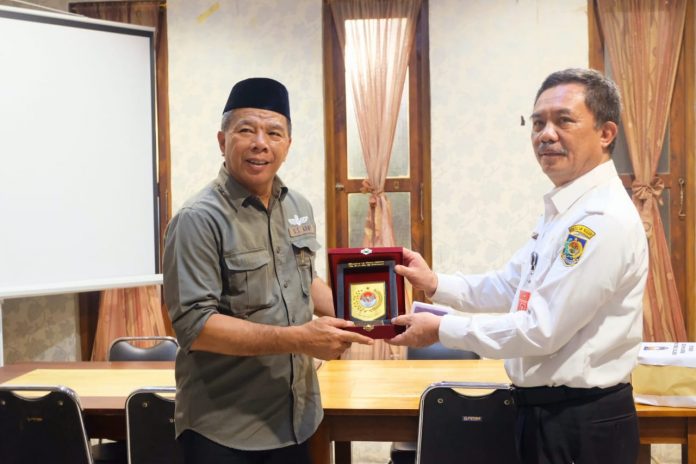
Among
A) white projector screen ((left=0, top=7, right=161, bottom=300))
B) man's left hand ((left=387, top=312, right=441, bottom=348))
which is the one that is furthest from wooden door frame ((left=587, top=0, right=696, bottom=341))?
man's left hand ((left=387, top=312, right=441, bottom=348))

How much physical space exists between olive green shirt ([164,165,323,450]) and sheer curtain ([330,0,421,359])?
2.84 metres

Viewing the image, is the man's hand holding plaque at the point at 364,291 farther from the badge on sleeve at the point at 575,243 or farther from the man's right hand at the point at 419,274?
the badge on sleeve at the point at 575,243

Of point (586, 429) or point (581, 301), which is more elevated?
point (581, 301)

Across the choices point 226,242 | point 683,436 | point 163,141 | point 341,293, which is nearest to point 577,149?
point 341,293

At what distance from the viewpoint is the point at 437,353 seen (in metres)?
3.69

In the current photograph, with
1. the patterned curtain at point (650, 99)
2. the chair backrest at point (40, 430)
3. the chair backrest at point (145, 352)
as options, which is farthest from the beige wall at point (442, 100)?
the chair backrest at point (40, 430)

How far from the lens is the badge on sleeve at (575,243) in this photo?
5.92ft

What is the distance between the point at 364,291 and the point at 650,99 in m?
3.18

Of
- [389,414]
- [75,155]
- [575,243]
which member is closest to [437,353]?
[389,414]

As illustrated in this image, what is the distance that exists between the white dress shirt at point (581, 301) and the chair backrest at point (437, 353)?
166cm

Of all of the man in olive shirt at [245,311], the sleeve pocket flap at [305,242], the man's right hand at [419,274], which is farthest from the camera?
the man's right hand at [419,274]

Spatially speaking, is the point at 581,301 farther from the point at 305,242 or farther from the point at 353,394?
the point at 353,394

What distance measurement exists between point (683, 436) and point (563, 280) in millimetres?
1161

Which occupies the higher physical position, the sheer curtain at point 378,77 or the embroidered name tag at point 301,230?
the sheer curtain at point 378,77
